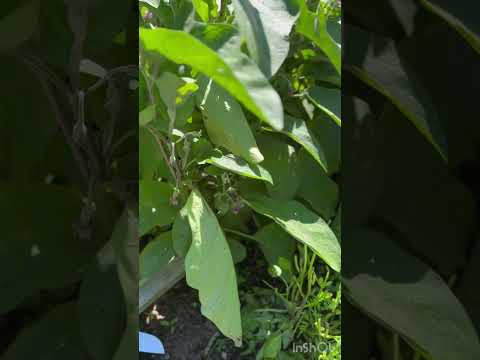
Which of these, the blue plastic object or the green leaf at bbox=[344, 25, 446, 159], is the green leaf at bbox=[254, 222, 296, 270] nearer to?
the blue plastic object

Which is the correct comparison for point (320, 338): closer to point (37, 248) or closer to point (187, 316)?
point (187, 316)

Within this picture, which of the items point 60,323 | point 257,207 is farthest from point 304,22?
point 60,323

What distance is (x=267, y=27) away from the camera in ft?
1.11

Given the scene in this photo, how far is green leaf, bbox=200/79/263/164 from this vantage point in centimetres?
45

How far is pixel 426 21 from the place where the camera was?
0.35 metres

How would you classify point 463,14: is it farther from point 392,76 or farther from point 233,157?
point 233,157

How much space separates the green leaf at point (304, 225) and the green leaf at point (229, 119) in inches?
3.4

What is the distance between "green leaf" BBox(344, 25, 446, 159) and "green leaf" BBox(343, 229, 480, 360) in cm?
8

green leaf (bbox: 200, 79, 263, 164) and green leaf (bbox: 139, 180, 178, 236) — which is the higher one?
green leaf (bbox: 200, 79, 263, 164)

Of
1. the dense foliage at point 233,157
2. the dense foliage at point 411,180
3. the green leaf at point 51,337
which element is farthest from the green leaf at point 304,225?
the green leaf at point 51,337

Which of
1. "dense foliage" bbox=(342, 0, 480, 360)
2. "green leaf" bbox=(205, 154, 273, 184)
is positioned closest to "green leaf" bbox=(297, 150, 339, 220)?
"green leaf" bbox=(205, 154, 273, 184)

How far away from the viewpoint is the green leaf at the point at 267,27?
0.95 feet

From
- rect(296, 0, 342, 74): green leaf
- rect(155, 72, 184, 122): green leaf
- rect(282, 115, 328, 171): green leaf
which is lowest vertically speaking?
rect(282, 115, 328, 171): green leaf

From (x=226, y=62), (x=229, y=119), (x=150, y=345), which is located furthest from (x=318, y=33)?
(x=150, y=345)
